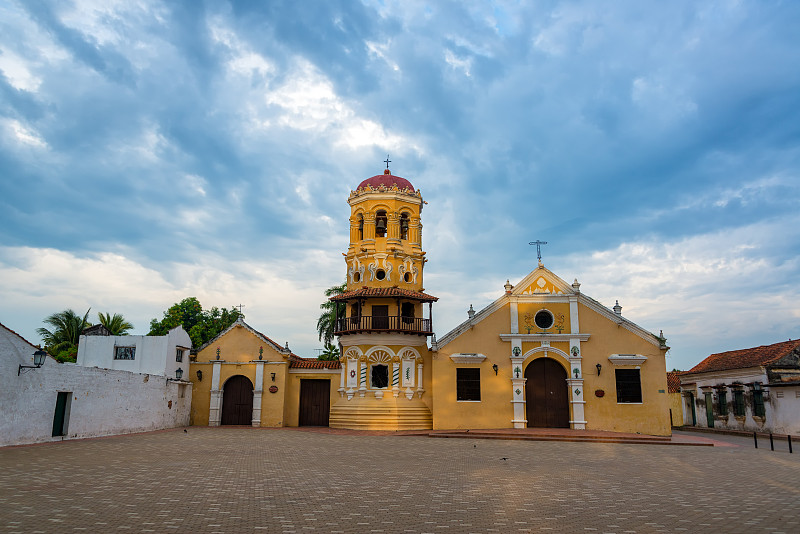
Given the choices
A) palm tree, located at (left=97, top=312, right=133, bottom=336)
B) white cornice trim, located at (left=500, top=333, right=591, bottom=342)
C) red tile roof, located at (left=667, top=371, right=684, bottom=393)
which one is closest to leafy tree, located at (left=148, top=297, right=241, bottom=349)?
palm tree, located at (left=97, top=312, right=133, bottom=336)

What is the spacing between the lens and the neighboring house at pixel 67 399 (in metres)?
16.8

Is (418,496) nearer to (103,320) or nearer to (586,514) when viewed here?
(586,514)

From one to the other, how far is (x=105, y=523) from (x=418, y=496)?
16.2 ft

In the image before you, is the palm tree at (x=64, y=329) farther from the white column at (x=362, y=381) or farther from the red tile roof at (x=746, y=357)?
the red tile roof at (x=746, y=357)

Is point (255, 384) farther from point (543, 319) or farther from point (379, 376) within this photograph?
point (543, 319)

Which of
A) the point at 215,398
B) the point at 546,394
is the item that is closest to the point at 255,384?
the point at 215,398

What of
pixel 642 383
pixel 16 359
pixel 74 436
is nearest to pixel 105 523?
pixel 16 359

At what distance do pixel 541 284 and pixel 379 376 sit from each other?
9555mm

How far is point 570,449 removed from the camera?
62.4ft

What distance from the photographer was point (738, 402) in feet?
98.3

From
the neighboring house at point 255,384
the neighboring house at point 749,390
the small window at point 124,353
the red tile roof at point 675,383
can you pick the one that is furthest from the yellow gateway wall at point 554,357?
the small window at point 124,353

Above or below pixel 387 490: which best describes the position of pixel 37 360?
above

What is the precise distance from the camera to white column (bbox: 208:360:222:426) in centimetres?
3047

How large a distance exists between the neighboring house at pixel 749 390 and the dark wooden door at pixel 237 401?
2612 centimetres
